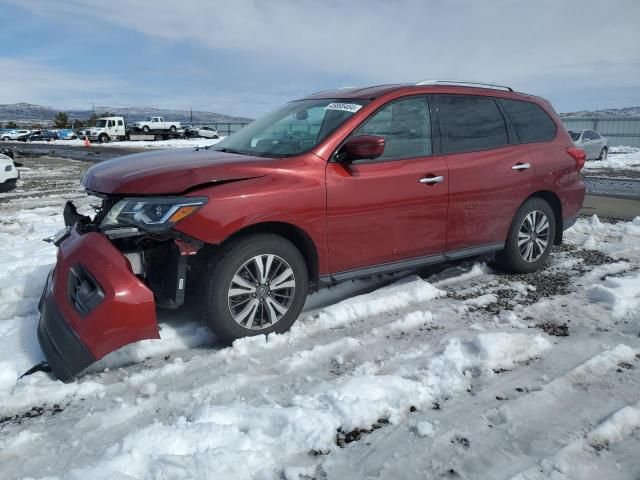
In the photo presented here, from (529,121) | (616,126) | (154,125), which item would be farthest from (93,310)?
(154,125)

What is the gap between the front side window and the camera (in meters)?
3.93

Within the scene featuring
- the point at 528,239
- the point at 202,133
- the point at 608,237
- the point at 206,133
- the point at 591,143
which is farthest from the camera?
the point at 206,133

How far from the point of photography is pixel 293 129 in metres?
4.08

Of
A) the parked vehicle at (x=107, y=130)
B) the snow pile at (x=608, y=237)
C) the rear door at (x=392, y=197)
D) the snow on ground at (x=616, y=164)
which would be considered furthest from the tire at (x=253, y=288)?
the parked vehicle at (x=107, y=130)

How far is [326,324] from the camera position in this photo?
12.5 ft

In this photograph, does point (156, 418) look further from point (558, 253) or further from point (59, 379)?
point (558, 253)

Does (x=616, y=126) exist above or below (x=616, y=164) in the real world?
above

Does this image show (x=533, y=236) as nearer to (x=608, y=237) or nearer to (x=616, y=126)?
(x=608, y=237)

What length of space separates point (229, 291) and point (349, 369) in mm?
911

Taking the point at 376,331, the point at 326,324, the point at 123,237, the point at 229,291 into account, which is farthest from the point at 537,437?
the point at 123,237

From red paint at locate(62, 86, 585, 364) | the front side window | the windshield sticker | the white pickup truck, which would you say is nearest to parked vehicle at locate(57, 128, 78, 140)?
the white pickup truck

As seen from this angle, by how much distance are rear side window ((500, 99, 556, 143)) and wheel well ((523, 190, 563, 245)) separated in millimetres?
525

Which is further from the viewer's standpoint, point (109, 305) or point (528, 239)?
point (528, 239)

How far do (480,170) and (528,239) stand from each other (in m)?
1.04
